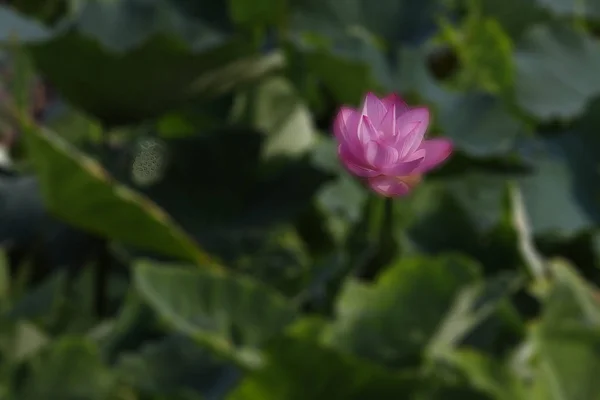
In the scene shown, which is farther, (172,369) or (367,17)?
(367,17)

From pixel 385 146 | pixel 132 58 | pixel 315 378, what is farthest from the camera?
pixel 132 58

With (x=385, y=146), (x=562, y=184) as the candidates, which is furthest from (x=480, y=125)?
(x=385, y=146)

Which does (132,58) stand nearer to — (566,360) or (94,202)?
(94,202)

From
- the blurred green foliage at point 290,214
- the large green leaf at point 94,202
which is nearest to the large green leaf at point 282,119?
the blurred green foliage at point 290,214

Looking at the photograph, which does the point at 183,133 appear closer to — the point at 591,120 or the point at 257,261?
the point at 257,261

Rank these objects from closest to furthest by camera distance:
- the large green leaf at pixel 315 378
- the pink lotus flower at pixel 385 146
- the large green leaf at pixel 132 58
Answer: the pink lotus flower at pixel 385 146 → the large green leaf at pixel 315 378 → the large green leaf at pixel 132 58

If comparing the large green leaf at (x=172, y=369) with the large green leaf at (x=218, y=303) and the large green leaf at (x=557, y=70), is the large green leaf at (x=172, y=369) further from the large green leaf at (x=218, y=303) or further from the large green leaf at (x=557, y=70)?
the large green leaf at (x=557, y=70)
